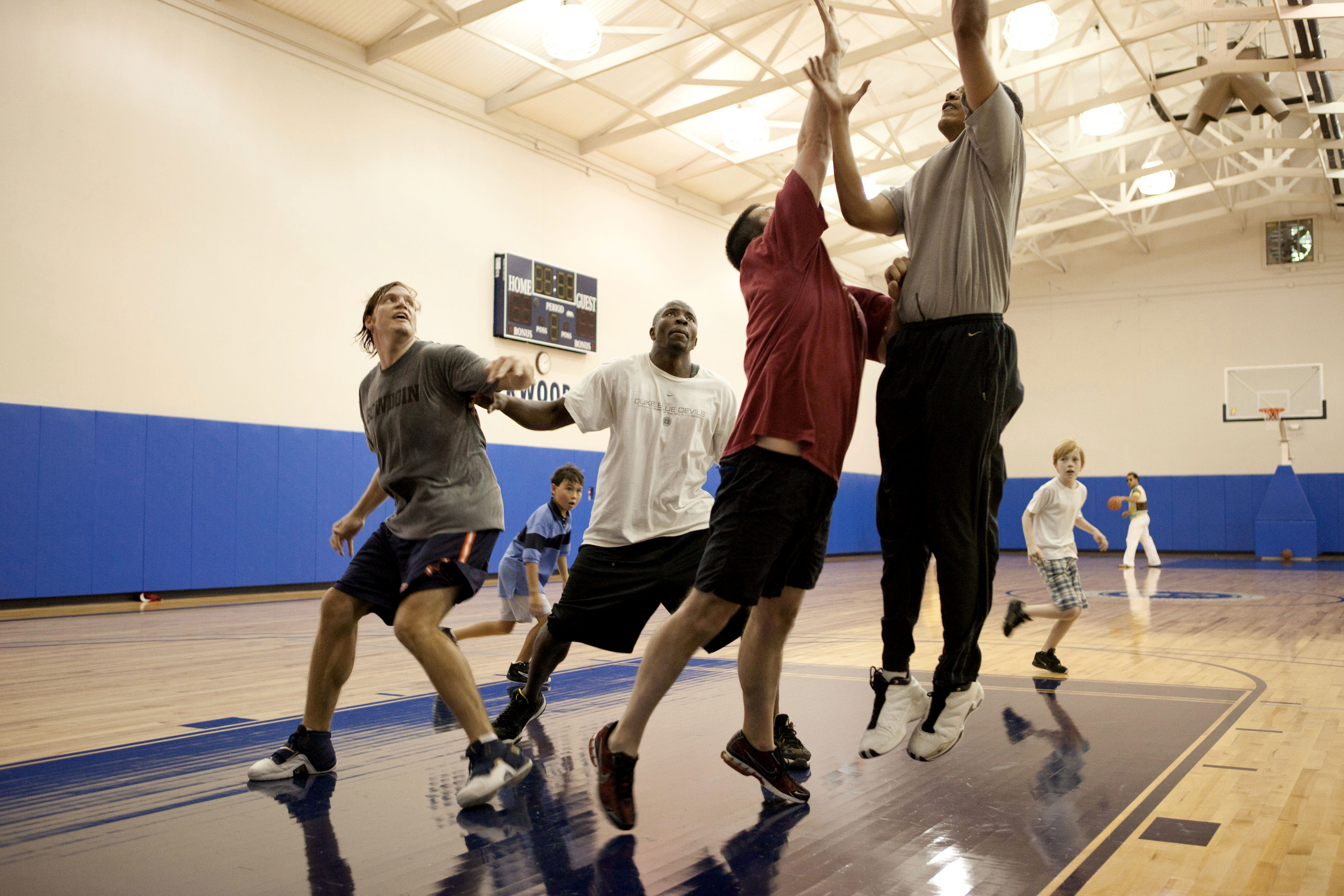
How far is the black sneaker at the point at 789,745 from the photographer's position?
12.1 feet

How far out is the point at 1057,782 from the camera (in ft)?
→ 11.4

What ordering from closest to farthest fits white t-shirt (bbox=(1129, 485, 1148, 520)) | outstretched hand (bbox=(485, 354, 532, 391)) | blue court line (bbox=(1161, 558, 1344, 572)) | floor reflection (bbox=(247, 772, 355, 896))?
1. floor reflection (bbox=(247, 772, 355, 896))
2. outstretched hand (bbox=(485, 354, 532, 391))
3. blue court line (bbox=(1161, 558, 1344, 572))
4. white t-shirt (bbox=(1129, 485, 1148, 520))

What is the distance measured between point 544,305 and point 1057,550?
937cm

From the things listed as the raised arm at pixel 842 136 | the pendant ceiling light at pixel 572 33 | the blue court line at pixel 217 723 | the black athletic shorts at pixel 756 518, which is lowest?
the blue court line at pixel 217 723

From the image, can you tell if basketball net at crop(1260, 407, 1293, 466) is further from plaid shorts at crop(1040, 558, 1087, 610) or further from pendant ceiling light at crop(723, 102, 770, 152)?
plaid shorts at crop(1040, 558, 1087, 610)

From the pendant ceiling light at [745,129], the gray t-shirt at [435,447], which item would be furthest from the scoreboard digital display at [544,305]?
the gray t-shirt at [435,447]

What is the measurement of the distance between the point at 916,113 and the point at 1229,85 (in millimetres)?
4470

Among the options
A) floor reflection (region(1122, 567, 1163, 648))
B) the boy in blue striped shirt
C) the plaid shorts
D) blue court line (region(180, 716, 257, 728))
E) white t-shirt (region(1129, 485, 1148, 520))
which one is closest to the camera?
blue court line (region(180, 716, 257, 728))

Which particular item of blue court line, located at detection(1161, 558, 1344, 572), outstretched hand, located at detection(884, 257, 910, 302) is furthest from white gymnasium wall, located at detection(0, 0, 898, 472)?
blue court line, located at detection(1161, 558, 1344, 572)

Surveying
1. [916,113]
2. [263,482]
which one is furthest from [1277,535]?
[263,482]

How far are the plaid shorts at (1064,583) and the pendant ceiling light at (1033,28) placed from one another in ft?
27.3

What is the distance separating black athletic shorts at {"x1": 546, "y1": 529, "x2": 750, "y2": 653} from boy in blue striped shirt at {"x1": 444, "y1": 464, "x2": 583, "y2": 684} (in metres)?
1.87

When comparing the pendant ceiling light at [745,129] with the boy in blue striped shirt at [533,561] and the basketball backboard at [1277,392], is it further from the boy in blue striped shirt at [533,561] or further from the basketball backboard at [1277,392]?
the basketball backboard at [1277,392]

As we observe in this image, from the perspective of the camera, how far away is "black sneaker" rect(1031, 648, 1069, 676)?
6.00m
